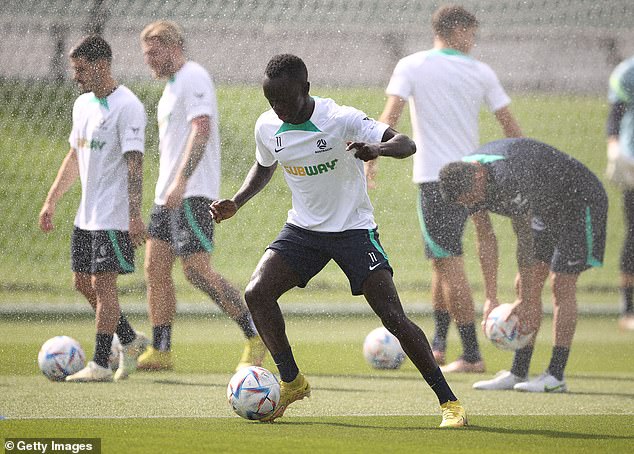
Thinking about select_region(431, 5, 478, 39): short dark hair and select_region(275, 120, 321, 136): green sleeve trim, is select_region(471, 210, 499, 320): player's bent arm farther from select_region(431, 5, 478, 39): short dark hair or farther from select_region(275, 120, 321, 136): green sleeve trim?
select_region(275, 120, 321, 136): green sleeve trim

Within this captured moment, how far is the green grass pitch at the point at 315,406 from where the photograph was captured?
20.5ft

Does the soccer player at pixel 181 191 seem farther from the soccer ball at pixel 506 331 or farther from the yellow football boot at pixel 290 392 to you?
the yellow football boot at pixel 290 392

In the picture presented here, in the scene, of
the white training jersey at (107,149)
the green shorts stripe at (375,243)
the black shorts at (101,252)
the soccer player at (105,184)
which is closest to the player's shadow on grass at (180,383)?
the soccer player at (105,184)

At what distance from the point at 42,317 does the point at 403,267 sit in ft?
12.0

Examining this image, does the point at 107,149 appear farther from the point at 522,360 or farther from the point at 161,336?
the point at 522,360

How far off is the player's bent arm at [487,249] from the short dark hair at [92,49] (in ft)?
9.83

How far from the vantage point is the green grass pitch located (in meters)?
6.25

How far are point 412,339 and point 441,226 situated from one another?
2.91m

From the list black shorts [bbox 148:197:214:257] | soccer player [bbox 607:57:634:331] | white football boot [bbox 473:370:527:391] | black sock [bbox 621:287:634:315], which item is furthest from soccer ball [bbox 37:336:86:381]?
black sock [bbox 621:287:634:315]

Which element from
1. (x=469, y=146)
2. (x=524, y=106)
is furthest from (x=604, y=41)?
(x=469, y=146)

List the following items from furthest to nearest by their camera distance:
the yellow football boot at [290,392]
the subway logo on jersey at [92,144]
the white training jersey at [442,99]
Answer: the white training jersey at [442,99]
the subway logo on jersey at [92,144]
the yellow football boot at [290,392]

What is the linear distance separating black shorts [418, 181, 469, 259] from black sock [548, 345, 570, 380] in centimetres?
137

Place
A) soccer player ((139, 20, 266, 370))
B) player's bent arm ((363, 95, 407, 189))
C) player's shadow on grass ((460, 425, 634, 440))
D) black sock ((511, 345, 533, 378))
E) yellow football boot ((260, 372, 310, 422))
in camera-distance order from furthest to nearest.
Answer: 1. player's bent arm ((363, 95, 407, 189))
2. soccer player ((139, 20, 266, 370))
3. black sock ((511, 345, 533, 378))
4. yellow football boot ((260, 372, 310, 422))
5. player's shadow on grass ((460, 425, 634, 440))

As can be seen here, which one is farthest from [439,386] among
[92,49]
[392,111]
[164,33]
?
[164,33]
